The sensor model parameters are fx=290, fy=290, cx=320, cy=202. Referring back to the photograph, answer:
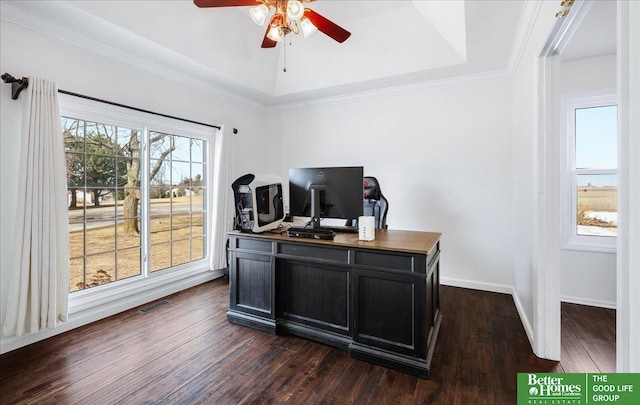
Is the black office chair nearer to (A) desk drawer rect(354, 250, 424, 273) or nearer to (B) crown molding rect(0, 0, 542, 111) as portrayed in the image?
(A) desk drawer rect(354, 250, 424, 273)

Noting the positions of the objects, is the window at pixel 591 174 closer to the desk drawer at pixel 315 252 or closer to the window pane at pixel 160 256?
the desk drawer at pixel 315 252

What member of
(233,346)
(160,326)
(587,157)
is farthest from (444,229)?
(160,326)

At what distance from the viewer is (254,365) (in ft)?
6.95

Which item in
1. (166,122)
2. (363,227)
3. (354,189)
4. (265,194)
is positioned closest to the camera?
(363,227)

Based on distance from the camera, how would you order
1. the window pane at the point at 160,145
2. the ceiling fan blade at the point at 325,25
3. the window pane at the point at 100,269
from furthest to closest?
the window pane at the point at 160,145 → the window pane at the point at 100,269 → the ceiling fan blade at the point at 325,25

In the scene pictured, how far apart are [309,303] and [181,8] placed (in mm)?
3076

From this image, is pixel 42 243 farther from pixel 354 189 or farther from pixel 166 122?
pixel 354 189

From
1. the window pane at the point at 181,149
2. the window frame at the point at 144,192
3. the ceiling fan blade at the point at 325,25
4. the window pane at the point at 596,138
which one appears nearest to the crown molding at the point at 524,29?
the window pane at the point at 596,138

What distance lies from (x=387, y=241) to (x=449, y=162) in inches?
84.6

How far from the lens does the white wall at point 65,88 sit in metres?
2.31

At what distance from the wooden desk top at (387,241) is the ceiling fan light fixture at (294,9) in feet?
5.50

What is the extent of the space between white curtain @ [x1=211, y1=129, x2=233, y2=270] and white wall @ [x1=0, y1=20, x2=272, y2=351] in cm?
23

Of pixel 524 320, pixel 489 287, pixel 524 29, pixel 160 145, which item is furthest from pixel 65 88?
pixel 489 287

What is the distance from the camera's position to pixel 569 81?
10.6ft
